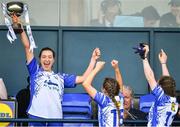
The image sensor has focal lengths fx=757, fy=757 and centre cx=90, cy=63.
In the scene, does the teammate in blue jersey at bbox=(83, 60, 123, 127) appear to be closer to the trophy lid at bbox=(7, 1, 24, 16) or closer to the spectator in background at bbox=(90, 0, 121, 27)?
the trophy lid at bbox=(7, 1, 24, 16)

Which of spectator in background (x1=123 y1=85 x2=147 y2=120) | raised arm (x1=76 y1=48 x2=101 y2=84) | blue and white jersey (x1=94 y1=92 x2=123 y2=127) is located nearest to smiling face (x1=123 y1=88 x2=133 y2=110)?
spectator in background (x1=123 y1=85 x2=147 y2=120)

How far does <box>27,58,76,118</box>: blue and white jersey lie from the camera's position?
29.9 ft

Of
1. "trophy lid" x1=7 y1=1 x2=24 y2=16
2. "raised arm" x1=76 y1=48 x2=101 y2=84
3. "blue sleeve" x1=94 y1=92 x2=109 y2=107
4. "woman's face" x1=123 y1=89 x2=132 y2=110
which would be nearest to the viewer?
"blue sleeve" x1=94 y1=92 x2=109 y2=107

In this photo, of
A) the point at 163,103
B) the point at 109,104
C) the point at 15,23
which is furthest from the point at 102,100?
the point at 15,23

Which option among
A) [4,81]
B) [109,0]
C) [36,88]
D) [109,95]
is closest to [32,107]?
[36,88]

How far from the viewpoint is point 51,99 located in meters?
9.13

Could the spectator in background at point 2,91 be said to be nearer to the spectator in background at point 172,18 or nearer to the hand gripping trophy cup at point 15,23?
the hand gripping trophy cup at point 15,23

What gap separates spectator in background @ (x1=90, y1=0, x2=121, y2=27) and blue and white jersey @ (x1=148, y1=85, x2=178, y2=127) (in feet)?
9.91

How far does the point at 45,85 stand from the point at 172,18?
9.71ft

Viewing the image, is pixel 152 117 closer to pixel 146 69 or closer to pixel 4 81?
pixel 146 69

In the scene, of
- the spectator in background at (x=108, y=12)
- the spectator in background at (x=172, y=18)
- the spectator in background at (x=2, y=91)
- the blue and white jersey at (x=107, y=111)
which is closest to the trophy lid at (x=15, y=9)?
the spectator in background at (x=2, y=91)

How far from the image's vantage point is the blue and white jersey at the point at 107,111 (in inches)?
331

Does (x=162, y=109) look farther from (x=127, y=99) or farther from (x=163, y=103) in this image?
(x=127, y=99)

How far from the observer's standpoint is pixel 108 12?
1138 centimetres
